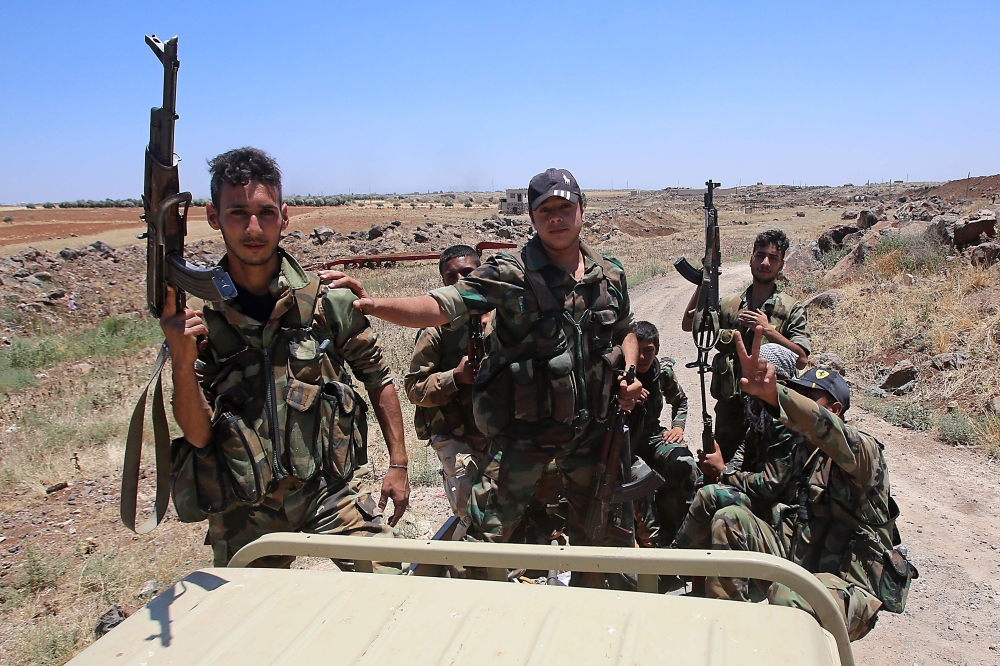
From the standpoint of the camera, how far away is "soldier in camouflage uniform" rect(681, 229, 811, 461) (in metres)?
4.39

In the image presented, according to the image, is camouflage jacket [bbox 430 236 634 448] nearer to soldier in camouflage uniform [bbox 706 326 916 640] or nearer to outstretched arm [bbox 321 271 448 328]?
outstretched arm [bbox 321 271 448 328]

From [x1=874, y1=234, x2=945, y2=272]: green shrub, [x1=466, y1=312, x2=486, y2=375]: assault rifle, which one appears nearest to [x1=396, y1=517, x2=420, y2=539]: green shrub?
[x1=466, y1=312, x2=486, y2=375]: assault rifle

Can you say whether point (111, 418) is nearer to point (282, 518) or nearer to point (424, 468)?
point (424, 468)

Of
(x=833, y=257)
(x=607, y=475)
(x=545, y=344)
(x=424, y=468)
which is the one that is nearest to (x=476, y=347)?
(x=545, y=344)

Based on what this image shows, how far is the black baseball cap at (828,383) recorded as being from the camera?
3.12m

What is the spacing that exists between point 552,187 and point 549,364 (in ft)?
2.47

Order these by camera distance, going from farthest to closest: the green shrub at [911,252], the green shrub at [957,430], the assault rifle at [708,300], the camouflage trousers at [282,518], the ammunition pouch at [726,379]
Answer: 1. the green shrub at [911,252]
2. the green shrub at [957,430]
3. the assault rifle at [708,300]
4. the ammunition pouch at [726,379]
5. the camouflage trousers at [282,518]

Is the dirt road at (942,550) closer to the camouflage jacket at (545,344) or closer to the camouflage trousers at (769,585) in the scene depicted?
the camouflage trousers at (769,585)

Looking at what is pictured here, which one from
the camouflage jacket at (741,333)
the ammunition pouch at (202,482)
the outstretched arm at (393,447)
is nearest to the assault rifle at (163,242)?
the ammunition pouch at (202,482)

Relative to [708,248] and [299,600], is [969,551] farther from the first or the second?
[299,600]

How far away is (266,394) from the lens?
97.7 inches

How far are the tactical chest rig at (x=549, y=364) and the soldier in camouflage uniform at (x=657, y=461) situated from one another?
901 millimetres

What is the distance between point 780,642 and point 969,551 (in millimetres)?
4056

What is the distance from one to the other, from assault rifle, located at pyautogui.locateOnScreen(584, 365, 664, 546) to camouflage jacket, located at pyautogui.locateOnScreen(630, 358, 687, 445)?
475 mm
